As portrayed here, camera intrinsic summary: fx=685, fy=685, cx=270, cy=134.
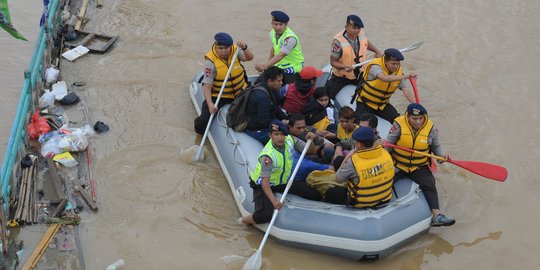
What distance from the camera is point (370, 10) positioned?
11.1 m

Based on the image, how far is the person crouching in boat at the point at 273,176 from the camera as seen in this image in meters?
5.98

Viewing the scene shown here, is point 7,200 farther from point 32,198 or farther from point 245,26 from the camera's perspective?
point 245,26

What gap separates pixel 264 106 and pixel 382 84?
4.33 ft

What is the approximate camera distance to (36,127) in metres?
7.54

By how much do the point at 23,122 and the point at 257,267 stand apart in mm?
2898

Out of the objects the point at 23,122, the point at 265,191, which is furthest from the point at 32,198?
the point at 265,191

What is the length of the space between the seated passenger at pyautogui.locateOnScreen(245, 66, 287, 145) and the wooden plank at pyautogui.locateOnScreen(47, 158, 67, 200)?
1.95m

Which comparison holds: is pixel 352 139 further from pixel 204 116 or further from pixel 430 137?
pixel 204 116

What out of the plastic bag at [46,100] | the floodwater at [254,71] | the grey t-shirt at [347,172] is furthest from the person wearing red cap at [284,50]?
the plastic bag at [46,100]

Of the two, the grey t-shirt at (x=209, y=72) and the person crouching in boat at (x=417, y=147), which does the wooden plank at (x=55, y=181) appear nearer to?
the grey t-shirt at (x=209, y=72)

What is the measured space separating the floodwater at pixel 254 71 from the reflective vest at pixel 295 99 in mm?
1039

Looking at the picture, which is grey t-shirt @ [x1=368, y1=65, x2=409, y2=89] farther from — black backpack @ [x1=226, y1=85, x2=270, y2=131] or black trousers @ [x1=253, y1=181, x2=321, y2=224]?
black trousers @ [x1=253, y1=181, x2=321, y2=224]

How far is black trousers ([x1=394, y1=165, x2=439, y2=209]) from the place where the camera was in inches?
254

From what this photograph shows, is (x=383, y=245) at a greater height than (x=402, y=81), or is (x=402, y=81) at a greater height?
(x=402, y=81)
